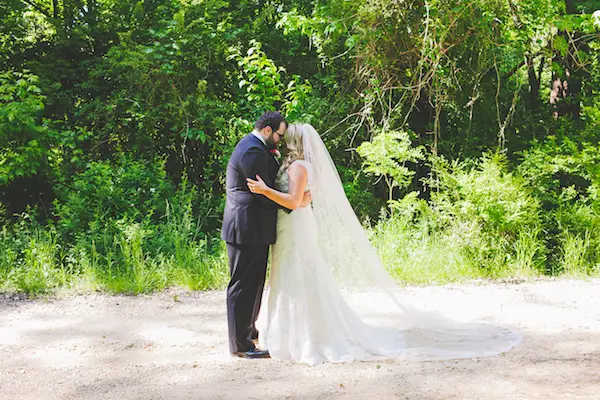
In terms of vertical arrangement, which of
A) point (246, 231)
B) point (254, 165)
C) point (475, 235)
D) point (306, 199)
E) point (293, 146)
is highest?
point (293, 146)

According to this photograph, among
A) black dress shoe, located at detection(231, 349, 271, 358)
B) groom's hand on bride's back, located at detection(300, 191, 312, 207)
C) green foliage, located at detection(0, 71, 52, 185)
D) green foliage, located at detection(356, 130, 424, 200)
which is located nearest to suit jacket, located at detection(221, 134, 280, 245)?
groom's hand on bride's back, located at detection(300, 191, 312, 207)

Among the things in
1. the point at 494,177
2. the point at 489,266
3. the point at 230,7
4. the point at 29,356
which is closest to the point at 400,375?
the point at 29,356

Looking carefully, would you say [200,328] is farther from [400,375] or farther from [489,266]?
[489,266]

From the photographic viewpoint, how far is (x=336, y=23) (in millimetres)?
8891

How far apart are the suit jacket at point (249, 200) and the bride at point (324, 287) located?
0.09 m

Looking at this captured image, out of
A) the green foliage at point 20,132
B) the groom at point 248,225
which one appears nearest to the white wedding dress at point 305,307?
the groom at point 248,225

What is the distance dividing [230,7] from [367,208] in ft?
14.3

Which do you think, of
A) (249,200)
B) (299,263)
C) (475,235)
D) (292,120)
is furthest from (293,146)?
(292,120)

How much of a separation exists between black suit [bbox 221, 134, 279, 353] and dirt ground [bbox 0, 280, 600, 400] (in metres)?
0.31

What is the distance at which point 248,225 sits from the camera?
443 cm

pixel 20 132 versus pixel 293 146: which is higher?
pixel 20 132

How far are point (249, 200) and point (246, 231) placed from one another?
228 millimetres

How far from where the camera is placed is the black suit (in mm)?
4418

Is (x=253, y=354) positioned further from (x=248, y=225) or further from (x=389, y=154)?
(x=389, y=154)
